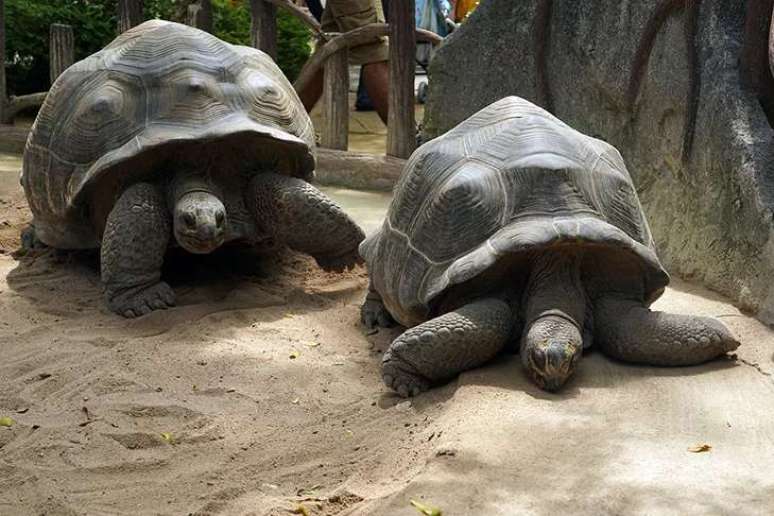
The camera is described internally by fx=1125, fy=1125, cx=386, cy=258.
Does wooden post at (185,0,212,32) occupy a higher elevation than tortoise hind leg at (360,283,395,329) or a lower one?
higher

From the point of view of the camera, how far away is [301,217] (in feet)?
16.7

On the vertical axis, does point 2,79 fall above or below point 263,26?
below

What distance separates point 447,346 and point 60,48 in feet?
21.9

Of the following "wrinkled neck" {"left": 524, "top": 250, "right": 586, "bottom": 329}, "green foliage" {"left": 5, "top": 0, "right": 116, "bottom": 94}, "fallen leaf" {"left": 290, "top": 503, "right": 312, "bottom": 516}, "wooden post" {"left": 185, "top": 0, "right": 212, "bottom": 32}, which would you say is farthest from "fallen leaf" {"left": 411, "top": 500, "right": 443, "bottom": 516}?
"green foliage" {"left": 5, "top": 0, "right": 116, "bottom": 94}

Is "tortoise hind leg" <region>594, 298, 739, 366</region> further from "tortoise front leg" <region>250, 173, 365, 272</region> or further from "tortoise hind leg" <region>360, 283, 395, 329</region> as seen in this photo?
"tortoise front leg" <region>250, 173, 365, 272</region>

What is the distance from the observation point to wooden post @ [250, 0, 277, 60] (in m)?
8.49

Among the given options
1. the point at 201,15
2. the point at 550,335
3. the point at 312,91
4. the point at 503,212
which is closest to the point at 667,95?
the point at 503,212

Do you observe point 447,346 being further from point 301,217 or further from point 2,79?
point 2,79

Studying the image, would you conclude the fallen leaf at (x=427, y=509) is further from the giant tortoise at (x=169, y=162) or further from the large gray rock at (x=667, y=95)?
the giant tortoise at (x=169, y=162)

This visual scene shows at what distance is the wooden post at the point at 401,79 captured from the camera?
7.67 meters

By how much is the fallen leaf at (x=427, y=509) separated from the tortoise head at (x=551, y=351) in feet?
2.84

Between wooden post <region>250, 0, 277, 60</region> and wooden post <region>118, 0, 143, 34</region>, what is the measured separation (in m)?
1.13

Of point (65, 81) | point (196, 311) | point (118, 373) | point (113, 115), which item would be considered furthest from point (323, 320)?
point (65, 81)

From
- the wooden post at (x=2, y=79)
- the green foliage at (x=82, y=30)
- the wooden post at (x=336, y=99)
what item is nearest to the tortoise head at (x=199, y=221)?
the wooden post at (x=336, y=99)
